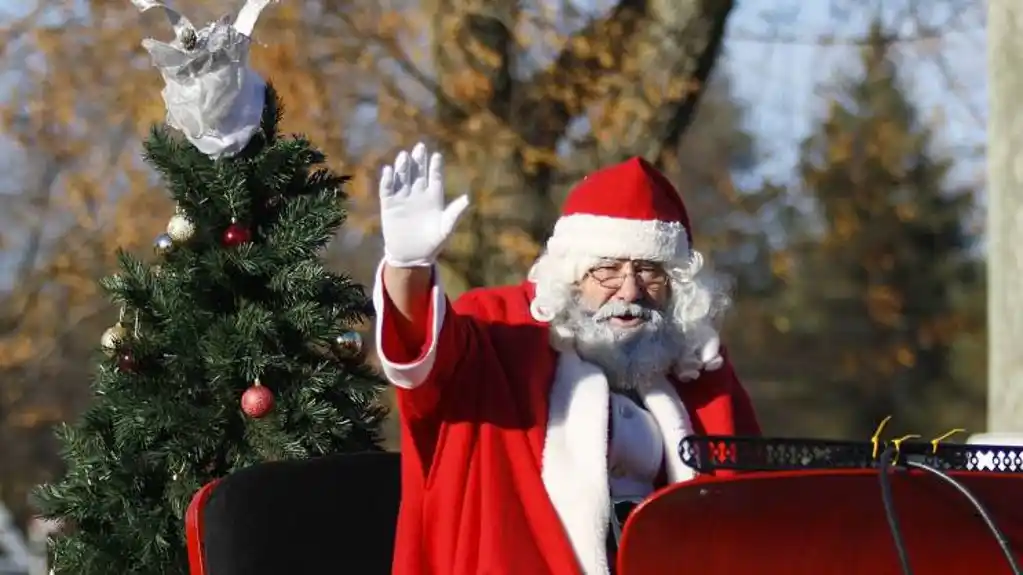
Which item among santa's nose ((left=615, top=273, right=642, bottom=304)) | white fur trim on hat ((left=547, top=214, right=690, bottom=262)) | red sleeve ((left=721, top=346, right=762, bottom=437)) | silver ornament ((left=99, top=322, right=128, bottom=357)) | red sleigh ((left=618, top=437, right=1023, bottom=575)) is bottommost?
red sleeve ((left=721, top=346, right=762, bottom=437))

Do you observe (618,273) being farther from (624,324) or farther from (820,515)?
(820,515)

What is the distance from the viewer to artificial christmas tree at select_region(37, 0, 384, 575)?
3877 millimetres

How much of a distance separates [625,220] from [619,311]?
218 millimetres

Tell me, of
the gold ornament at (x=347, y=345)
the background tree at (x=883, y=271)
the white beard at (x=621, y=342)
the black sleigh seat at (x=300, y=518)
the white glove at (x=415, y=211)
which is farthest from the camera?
the background tree at (x=883, y=271)

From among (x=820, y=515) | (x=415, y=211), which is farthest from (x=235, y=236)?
(x=820, y=515)

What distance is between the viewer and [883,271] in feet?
69.3

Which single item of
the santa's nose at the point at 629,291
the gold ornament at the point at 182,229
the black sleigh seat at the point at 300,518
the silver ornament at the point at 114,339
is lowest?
the black sleigh seat at the point at 300,518

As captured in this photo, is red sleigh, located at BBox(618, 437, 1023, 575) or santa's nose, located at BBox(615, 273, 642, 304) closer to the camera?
red sleigh, located at BBox(618, 437, 1023, 575)

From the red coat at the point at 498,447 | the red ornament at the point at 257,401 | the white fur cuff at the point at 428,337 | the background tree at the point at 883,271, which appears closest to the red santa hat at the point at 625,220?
the red coat at the point at 498,447

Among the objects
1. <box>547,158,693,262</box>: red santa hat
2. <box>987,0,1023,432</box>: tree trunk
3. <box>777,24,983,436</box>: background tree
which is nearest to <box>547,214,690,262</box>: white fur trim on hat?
<box>547,158,693,262</box>: red santa hat

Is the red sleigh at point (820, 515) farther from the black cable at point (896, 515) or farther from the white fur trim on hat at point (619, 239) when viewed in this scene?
the white fur trim on hat at point (619, 239)

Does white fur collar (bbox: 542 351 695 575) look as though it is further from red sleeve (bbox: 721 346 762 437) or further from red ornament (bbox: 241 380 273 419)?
red ornament (bbox: 241 380 273 419)

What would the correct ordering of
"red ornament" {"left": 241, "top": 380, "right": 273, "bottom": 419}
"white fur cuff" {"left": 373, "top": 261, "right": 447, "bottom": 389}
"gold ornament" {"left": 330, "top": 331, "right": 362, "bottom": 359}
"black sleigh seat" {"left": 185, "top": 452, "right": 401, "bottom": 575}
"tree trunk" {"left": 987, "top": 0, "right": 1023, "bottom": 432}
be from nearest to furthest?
"white fur cuff" {"left": 373, "top": 261, "right": 447, "bottom": 389}, "black sleigh seat" {"left": 185, "top": 452, "right": 401, "bottom": 575}, "red ornament" {"left": 241, "top": 380, "right": 273, "bottom": 419}, "gold ornament" {"left": 330, "top": 331, "right": 362, "bottom": 359}, "tree trunk" {"left": 987, "top": 0, "right": 1023, "bottom": 432}

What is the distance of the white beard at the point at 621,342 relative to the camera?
3.40 meters
